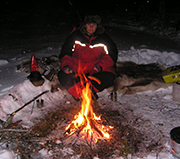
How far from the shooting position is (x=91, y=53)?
159 inches

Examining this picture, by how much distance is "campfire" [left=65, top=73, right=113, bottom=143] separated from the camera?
2.87 m

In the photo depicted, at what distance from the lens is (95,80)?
3.70 m

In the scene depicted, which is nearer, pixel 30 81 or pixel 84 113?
pixel 84 113

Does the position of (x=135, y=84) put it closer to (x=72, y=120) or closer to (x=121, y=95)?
(x=121, y=95)

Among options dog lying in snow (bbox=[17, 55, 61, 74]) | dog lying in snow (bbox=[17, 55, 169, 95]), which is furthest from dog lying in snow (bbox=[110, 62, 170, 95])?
dog lying in snow (bbox=[17, 55, 61, 74])

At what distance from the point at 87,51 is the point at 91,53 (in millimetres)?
97

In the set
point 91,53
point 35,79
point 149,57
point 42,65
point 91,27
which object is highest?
point 91,27

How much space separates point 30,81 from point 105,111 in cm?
169

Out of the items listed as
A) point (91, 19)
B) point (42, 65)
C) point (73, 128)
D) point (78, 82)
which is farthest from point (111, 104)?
point (42, 65)

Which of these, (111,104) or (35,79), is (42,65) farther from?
(111,104)

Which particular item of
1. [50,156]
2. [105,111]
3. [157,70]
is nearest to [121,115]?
[105,111]

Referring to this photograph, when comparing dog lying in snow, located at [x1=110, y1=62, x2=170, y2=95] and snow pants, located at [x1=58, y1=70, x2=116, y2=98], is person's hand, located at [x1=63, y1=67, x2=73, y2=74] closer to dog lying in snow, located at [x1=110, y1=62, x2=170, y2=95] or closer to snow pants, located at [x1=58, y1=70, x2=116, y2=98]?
snow pants, located at [x1=58, y1=70, x2=116, y2=98]

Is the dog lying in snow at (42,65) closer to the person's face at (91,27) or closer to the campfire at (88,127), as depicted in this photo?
the person's face at (91,27)

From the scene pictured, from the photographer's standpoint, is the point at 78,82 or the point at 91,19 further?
the point at 91,19
